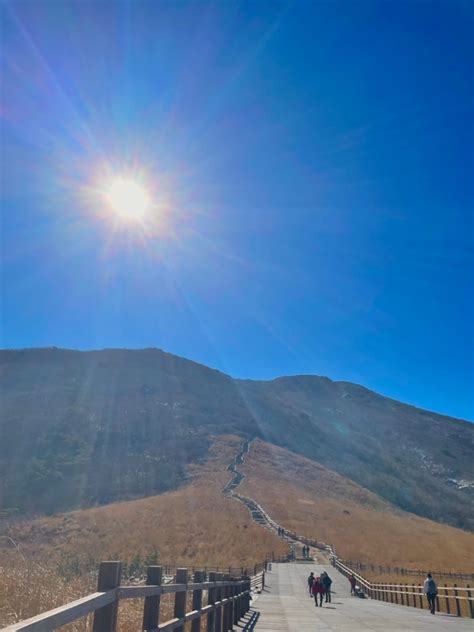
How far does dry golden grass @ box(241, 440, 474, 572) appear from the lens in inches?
1778

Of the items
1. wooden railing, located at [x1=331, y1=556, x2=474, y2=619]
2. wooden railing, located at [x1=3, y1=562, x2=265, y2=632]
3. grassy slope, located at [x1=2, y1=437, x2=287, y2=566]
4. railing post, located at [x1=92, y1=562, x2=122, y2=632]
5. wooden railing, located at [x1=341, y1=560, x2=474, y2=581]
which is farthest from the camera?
grassy slope, located at [x1=2, y1=437, x2=287, y2=566]

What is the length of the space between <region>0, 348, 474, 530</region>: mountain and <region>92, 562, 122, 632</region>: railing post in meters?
56.9

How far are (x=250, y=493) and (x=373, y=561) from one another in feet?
71.5

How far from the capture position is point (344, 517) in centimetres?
5850

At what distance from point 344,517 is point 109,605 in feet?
197

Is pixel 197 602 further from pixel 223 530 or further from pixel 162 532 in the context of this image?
pixel 223 530

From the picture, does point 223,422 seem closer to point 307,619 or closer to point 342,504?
point 342,504

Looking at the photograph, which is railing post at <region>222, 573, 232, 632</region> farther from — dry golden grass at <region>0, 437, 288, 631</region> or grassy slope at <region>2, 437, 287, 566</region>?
grassy slope at <region>2, 437, 287, 566</region>

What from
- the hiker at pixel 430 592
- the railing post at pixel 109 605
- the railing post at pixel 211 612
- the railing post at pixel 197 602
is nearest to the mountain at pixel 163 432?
the hiker at pixel 430 592

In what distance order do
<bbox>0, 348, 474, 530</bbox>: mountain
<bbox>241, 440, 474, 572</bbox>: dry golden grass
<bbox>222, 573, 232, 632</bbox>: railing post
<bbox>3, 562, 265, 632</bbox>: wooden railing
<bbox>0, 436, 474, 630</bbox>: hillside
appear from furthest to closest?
1. <bbox>0, 348, 474, 530</bbox>: mountain
2. <bbox>241, 440, 474, 572</bbox>: dry golden grass
3. <bbox>0, 436, 474, 630</bbox>: hillside
4. <bbox>222, 573, 232, 632</bbox>: railing post
5. <bbox>3, 562, 265, 632</bbox>: wooden railing

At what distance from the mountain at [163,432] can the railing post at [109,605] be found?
56897 millimetres

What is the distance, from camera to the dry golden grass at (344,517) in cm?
4516

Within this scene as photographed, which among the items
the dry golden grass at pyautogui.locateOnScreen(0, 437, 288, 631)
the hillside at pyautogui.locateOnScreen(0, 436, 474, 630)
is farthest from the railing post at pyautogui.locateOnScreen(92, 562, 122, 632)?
the dry golden grass at pyautogui.locateOnScreen(0, 437, 288, 631)

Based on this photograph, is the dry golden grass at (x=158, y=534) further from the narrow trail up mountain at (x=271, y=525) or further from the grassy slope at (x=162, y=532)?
the narrow trail up mountain at (x=271, y=525)
